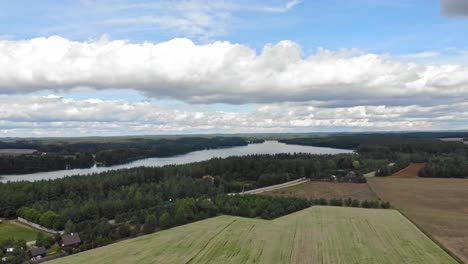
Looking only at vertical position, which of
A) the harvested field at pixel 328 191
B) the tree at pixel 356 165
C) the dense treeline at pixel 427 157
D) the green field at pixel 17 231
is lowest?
the green field at pixel 17 231

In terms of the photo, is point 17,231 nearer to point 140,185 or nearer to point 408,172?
point 140,185

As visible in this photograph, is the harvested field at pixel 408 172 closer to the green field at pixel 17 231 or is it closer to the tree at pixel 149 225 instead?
the tree at pixel 149 225

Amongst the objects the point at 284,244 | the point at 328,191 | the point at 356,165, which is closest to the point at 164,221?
the point at 284,244

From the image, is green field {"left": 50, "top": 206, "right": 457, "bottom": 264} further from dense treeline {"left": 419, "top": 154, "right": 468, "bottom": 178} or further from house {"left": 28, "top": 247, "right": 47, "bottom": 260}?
dense treeline {"left": 419, "top": 154, "right": 468, "bottom": 178}

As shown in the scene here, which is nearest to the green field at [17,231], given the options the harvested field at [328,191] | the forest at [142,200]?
the forest at [142,200]

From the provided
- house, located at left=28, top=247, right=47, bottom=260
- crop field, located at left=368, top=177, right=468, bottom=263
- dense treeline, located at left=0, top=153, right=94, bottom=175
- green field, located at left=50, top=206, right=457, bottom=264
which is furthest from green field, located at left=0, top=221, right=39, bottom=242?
dense treeline, located at left=0, top=153, right=94, bottom=175

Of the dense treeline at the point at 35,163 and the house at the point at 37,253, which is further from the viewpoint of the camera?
the dense treeline at the point at 35,163
